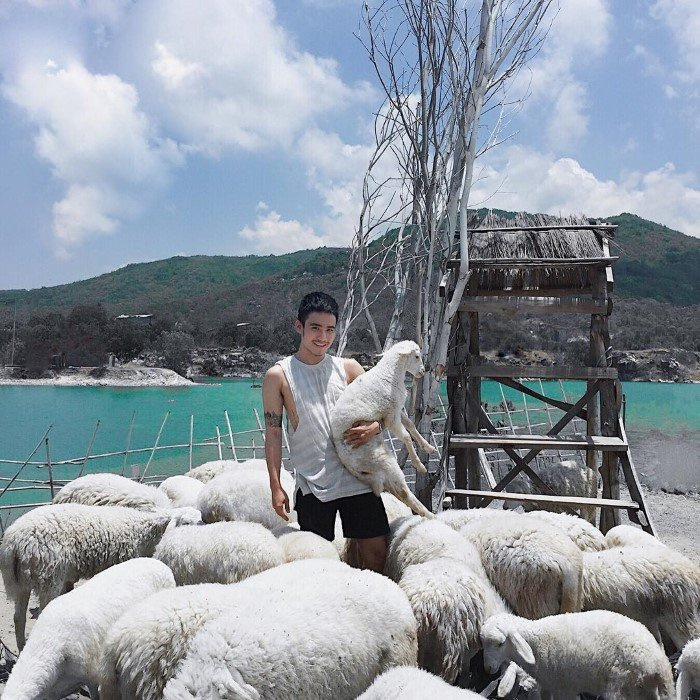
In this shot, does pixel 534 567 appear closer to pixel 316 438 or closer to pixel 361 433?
pixel 361 433

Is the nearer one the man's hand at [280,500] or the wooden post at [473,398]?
the man's hand at [280,500]

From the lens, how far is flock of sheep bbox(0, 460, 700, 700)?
2.38 m

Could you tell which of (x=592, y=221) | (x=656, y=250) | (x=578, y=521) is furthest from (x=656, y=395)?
(x=578, y=521)

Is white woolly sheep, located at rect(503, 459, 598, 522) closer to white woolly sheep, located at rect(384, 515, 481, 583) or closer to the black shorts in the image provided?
white woolly sheep, located at rect(384, 515, 481, 583)

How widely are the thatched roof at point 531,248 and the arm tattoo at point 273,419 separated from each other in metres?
3.84

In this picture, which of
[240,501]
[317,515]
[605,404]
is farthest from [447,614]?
[605,404]

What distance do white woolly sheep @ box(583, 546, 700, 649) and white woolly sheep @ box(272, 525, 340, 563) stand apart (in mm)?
1544

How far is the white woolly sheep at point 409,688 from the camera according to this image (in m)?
2.19

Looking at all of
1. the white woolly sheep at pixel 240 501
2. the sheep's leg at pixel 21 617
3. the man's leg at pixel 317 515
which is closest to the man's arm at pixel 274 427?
the man's leg at pixel 317 515

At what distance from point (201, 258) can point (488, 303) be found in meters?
130

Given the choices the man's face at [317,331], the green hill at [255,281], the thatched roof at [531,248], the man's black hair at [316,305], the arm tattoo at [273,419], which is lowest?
the arm tattoo at [273,419]

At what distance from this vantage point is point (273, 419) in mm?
3709

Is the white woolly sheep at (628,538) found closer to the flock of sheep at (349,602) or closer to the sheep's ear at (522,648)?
the flock of sheep at (349,602)

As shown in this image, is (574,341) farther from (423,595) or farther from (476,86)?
(423,595)
